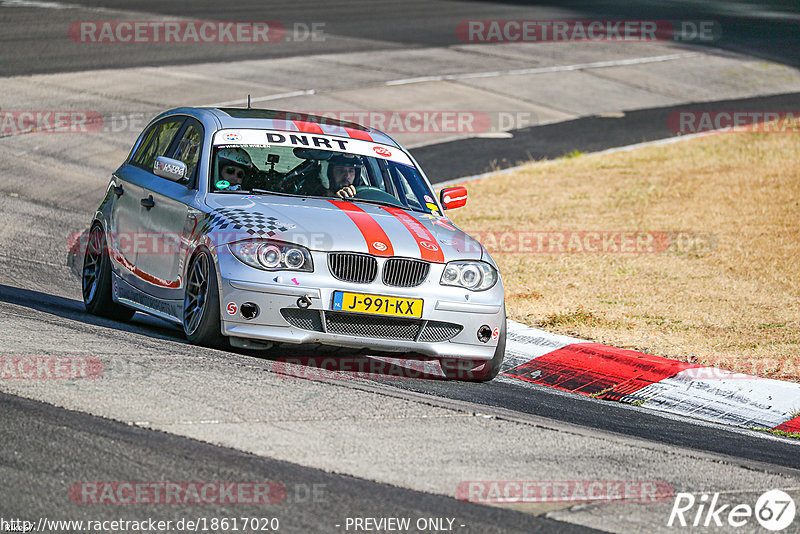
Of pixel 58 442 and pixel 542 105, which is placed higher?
pixel 58 442

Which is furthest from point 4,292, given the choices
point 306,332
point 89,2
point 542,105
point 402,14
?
point 402,14

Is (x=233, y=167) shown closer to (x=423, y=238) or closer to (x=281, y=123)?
(x=281, y=123)

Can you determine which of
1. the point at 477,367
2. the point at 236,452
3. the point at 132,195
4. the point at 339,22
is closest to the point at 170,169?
the point at 132,195

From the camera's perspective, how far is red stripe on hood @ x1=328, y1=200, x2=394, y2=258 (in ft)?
24.4

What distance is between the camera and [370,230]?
301 inches

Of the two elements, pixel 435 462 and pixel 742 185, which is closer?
pixel 435 462

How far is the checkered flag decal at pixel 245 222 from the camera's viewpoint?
744 cm

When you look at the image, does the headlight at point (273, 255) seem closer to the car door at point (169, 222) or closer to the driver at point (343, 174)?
the car door at point (169, 222)

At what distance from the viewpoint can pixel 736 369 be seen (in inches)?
354

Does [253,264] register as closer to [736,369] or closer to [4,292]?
[4,292]

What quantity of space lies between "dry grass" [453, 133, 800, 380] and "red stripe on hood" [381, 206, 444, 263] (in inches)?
92.3

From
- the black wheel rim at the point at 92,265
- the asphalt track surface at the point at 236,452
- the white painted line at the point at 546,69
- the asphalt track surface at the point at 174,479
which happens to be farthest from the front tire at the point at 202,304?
the white painted line at the point at 546,69

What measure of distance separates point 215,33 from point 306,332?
21530 millimetres

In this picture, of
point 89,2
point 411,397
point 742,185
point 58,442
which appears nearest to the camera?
point 58,442
